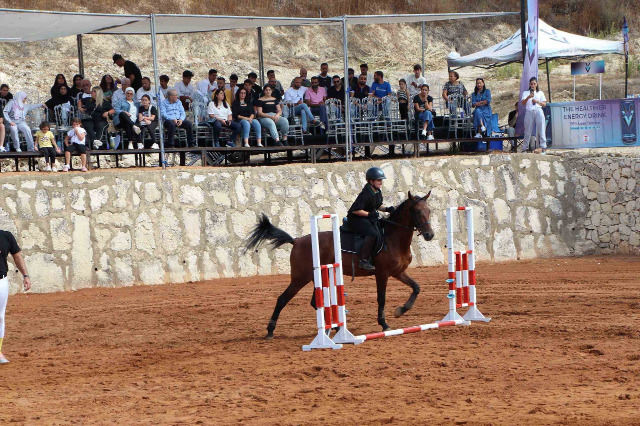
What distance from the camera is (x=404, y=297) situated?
51.6 feet

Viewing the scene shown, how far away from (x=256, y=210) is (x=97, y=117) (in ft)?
12.9

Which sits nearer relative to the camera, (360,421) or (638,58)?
(360,421)

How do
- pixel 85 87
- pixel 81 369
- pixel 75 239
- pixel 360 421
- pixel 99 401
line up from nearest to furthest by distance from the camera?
pixel 360 421 < pixel 99 401 < pixel 81 369 < pixel 75 239 < pixel 85 87

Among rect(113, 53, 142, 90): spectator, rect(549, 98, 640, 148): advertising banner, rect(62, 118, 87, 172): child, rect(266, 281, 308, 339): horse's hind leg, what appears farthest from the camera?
rect(549, 98, 640, 148): advertising banner

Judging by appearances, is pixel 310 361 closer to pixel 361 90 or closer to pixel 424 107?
pixel 424 107

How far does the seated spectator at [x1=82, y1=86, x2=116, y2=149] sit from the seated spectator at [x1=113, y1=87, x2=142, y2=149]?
0.54 feet

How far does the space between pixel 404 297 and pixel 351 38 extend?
79.1 feet

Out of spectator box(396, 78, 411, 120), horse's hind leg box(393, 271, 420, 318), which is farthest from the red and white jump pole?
spectator box(396, 78, 411, 120)

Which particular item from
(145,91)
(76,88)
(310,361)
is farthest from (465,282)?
(76,88)

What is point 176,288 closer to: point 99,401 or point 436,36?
point 99,401

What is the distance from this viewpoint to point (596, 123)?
70.7 ft

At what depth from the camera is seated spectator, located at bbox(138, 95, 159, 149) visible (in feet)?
62.3

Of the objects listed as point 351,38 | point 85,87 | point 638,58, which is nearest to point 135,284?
point 85,87

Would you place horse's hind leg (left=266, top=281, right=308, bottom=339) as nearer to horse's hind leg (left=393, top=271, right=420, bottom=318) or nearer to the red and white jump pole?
the red and white jump pole
